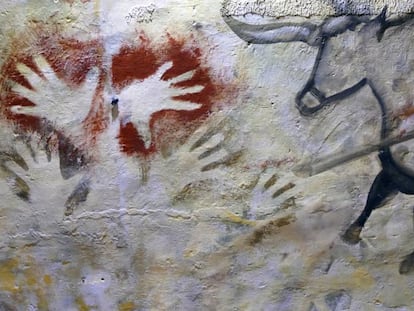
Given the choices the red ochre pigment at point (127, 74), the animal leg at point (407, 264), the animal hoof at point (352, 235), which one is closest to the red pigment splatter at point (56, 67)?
the red ochre pigment at point (127, 74)

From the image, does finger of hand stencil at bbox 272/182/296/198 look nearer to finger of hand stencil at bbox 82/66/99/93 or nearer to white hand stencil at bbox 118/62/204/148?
white hand stencil at bbox 118/62/204/148

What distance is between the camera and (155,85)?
2.45 metres

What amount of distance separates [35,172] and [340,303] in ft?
4.50

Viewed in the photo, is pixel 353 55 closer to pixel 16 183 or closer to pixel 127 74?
pixel 127 74

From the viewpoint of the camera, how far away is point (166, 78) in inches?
96.3

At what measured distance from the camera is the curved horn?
2.42 meters

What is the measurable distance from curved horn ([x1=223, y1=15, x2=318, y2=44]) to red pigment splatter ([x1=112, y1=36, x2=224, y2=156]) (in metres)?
0.17

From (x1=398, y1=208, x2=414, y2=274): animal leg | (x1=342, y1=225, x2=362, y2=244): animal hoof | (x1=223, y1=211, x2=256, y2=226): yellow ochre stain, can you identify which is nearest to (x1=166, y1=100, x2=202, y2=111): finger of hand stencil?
(x1=223, y1=211, x2=256, y2=226): yellow ochre stain

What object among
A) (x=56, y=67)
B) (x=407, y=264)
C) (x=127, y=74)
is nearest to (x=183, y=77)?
(x=127, y=74)

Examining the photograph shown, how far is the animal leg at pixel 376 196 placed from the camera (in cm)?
251

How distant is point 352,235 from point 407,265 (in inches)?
10.4

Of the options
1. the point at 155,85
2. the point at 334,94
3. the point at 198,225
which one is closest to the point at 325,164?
the point at 334,94

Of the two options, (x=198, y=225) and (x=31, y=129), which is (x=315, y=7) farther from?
(x=31, y=129)

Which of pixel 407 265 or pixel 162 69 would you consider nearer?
pixel 162 69
